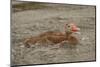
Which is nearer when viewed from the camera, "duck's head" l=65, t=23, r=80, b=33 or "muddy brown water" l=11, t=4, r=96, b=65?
"muddy brown water" l=11, t=4, r=96, b=65

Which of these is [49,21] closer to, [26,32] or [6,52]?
[26,32]

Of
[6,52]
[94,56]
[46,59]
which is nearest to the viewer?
[6,52]

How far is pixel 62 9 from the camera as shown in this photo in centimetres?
242

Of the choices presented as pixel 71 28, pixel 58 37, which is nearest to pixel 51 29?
pixel 58 37

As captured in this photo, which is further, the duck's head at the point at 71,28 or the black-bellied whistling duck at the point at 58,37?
the duck's head at the point at 71,28

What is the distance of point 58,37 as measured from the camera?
2391 mm

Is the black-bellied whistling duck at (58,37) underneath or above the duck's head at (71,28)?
underneath

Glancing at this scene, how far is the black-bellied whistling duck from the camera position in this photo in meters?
2.29

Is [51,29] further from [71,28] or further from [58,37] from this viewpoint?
[71,28]

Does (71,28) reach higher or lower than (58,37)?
higher

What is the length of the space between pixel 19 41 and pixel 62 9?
667mm

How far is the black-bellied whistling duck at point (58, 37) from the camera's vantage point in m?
2.29

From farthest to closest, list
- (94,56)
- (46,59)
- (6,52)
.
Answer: (94,56)
(46,59)
(6,52)

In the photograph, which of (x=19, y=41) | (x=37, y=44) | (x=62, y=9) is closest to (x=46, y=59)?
(x=37, y=44)
